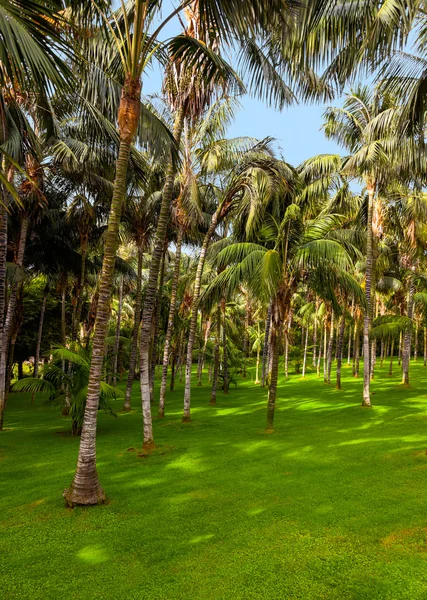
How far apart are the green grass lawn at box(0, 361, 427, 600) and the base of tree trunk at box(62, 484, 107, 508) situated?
5.1 inches

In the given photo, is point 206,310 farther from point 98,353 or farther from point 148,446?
point 98,353

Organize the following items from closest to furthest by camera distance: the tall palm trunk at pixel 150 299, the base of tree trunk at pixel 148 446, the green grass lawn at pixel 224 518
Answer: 1. the green grass lawn at pixel 224 518
2. the tall palm trunk at pixel 150 299
3. the base of tree trunk at pixel 148 446

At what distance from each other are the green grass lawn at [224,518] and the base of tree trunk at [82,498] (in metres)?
0.13

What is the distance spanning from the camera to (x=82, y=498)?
22.4ft

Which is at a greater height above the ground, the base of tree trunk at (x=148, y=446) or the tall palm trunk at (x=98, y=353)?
the tall palm trunk at (x=98, y=353)

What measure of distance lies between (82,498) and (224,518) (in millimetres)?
2362

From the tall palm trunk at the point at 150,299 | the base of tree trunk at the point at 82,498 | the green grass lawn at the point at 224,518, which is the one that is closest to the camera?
the green grass lawn at the point at 224,518

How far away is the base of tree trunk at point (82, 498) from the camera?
679 cm

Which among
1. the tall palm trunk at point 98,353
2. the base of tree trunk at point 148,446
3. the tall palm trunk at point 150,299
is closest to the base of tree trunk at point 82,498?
the tall palm trunk at point 98,353

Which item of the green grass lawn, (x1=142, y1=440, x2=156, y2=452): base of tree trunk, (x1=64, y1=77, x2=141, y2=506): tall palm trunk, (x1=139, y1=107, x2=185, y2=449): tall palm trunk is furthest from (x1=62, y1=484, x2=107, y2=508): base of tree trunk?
(x1=142, y1=440, x2=156, y2=452): base of tree trunk

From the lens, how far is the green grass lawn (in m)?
4.66

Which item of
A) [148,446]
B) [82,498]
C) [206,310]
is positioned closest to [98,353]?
[82,498]

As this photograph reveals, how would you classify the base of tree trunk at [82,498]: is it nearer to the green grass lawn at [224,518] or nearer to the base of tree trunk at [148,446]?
the green grass lawn at [224,518]

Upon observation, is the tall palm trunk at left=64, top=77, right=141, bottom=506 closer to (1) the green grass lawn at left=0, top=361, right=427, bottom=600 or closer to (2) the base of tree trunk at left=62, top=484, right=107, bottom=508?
(2) the base of tree trunk at left=62, top=484, right=107, bottom=508
